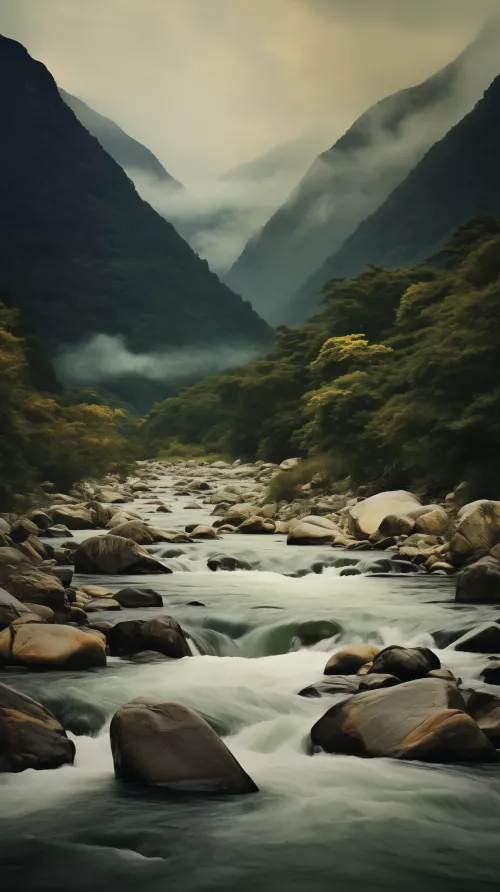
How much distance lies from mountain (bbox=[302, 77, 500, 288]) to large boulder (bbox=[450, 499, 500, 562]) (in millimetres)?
84385

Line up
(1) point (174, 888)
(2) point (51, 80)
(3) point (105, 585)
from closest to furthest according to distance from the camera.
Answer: (1) point (174, 888) → (3) point (105, 585) → (2) point (51, 80)

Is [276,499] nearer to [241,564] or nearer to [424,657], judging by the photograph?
[241,564]

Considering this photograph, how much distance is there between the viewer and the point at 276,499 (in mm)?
26531

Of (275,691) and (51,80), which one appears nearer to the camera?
(275,691)

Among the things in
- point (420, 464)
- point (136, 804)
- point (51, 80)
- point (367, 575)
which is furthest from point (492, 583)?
point (51, 80)

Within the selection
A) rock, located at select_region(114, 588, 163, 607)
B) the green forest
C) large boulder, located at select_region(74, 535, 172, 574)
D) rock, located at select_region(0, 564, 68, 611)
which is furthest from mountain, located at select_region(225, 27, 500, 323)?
rock, located at select_region(0, 564, 68, 611)

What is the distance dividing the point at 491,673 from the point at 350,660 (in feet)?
3.97

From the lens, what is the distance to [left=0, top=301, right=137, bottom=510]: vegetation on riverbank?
21.0 metres

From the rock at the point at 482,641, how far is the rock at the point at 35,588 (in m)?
4.07

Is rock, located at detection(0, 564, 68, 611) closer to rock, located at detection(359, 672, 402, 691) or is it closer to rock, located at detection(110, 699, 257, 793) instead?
rock, located at detection(359, 672, 402, 691)

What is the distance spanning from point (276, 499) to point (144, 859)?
2215 centimetres

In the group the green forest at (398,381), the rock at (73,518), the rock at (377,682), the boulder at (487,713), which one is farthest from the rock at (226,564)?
the boulder at (487,713)

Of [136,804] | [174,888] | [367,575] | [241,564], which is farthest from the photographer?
[241,564]

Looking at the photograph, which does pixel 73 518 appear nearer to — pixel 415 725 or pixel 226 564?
pixel 226 564
